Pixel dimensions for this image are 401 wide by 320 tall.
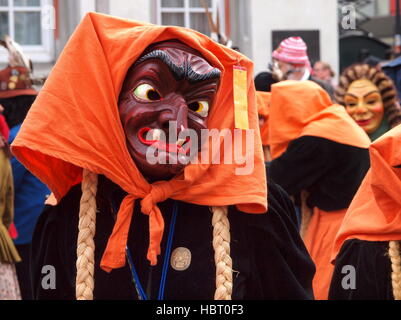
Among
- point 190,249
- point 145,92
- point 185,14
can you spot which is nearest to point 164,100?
point 145,92

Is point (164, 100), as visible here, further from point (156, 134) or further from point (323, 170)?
point (323, 170)

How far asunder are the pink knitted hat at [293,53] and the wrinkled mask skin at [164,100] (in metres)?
5.07

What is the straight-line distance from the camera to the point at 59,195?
159 inches

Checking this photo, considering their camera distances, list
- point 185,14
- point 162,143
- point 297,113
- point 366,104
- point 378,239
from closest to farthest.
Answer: point 162,143 → point 378,239 → point 297,113 → point 366,104 → point 185,14

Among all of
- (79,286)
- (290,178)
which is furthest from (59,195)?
(290,178)

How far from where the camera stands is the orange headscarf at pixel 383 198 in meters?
4.39

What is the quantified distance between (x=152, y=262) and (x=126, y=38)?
31.9 inches

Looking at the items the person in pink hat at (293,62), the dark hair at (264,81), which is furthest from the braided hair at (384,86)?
the person in pink hat at (293,62)

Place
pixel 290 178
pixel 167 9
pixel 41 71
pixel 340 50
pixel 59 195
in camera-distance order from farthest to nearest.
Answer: pixel 340 50 < pixel 167 9 < pixel 41 71 < pixel 290 178 < pixel 59 195

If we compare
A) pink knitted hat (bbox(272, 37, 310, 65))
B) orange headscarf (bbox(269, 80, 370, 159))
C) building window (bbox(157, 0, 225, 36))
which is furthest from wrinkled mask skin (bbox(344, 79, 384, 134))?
building window (bbox(157, 0, 225, 36))

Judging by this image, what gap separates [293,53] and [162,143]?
5338mm

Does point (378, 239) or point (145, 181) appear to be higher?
point (145, 181)

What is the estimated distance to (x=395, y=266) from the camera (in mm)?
4383
